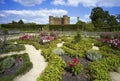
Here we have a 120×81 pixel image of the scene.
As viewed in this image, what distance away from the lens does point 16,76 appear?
7859 millimetres

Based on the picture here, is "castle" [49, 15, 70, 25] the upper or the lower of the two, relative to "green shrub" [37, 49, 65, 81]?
upper

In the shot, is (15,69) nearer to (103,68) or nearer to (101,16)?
(103,68)

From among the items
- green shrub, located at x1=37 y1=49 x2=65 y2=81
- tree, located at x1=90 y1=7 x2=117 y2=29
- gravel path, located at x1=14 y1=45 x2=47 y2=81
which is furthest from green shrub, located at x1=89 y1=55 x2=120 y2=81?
tree, located at x1=90 y1=7 x2=117 y2=29

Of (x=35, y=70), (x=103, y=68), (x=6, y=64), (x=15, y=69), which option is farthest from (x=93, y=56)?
(x=6, y=64)

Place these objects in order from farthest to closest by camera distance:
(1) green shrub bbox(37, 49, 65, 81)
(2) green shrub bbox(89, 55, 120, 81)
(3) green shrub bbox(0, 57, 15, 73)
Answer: (3) green shrub bbox(0, 57, 15, 73) → (2) green shrub bbox(89, 55, 120, 81) → (1) green shrub bbox(37, 49, 65, 81)

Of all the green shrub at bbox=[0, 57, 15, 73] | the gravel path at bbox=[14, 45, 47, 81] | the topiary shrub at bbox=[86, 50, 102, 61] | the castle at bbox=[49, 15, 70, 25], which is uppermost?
the castle at bbox=[49, 15, 70, 25]

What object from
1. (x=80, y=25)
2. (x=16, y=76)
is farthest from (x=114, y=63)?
(x=80, y=25)

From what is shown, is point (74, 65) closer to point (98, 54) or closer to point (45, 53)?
point (98, 54)

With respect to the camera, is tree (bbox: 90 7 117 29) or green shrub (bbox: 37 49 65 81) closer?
green shrub (bbox: 37 49 65 81)

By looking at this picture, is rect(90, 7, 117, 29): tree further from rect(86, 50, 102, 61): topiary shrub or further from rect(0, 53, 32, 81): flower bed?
rect(0, 53, 32, 81): flower bed

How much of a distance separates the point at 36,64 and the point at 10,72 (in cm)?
162

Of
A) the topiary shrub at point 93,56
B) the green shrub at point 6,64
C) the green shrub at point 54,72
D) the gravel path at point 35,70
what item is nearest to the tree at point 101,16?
the topiary shrub at point 93,56

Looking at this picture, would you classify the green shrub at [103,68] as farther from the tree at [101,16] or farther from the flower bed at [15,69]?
the tree at [101,16]

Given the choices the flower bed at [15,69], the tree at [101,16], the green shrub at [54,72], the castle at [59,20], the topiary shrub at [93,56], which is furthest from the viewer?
the tree at [101,16]
